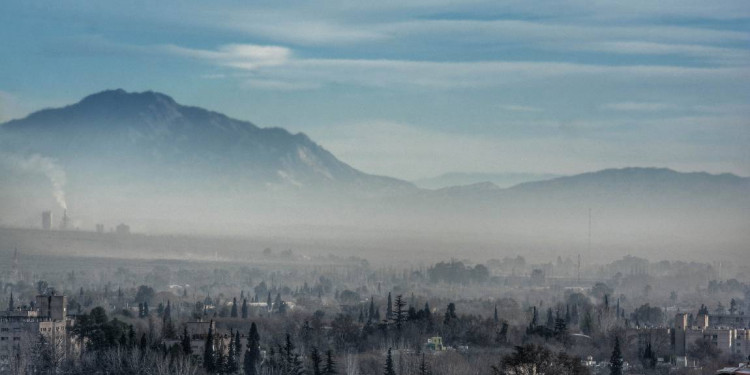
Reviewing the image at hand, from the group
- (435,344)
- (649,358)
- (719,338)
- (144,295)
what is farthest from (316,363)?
(144,295)

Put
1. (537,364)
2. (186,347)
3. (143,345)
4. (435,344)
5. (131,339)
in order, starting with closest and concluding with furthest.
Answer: (537,364)
(186,347)
(143,345)
(131,339)
(435,344)

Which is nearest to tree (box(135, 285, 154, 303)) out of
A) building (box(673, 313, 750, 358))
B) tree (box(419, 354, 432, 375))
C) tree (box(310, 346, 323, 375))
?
building (box(673, 313, 750, 358))

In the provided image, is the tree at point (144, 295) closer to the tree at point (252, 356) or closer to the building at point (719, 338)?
the building at point (719, 338)

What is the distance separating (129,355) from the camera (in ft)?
259

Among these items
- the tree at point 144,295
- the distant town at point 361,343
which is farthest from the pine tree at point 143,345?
the tree at point 144,295

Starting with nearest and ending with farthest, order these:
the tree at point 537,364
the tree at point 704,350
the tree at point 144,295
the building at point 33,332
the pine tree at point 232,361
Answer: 1. the tree at point 537,364
2. the pine tree at point 232,361
3. the building at point 33,332
4. the tree at point 704,350
5. the tree at point 144,295

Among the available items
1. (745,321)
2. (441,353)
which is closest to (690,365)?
(441,353)

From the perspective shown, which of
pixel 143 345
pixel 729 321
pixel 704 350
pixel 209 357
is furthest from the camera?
pixel 729 321

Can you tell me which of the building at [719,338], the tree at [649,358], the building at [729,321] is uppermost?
the building at [729,321]

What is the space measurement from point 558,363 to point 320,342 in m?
32.6

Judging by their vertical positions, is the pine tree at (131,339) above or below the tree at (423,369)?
above

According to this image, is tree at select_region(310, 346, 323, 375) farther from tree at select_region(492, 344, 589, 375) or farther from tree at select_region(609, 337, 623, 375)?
tree at select_region(492, 344, 589, 375)

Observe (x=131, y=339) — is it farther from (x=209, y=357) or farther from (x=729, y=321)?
(x=729, y=321)

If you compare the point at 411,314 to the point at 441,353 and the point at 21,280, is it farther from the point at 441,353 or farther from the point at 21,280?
the point at 21,280
